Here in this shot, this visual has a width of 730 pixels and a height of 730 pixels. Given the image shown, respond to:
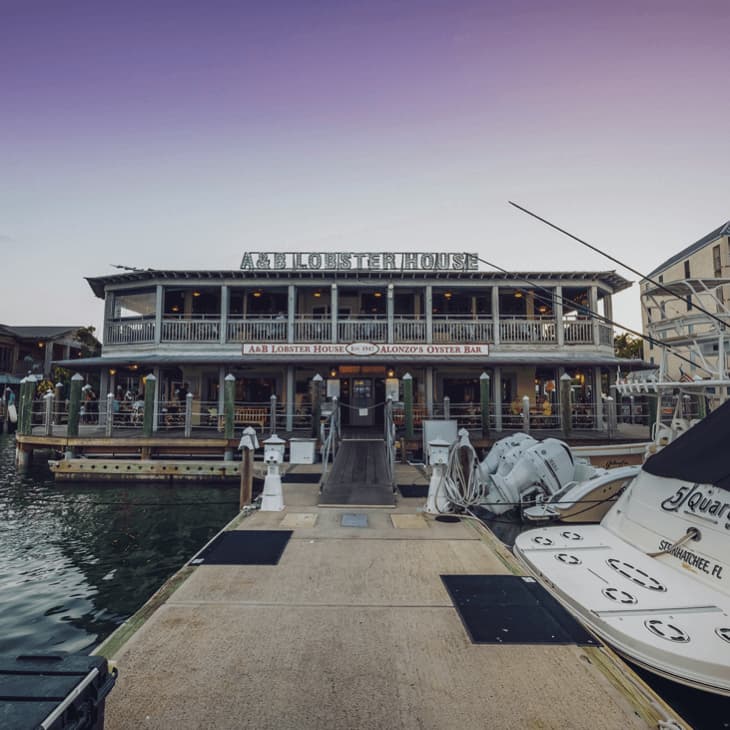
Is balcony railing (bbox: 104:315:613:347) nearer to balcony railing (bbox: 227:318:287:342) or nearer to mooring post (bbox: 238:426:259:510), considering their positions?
balcony railing (bbox: 227:318:287:342)

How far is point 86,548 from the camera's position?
27.9 ft

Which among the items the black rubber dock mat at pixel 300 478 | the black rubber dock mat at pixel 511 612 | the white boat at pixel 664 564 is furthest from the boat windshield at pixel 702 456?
the black rubber dock mat at pixel 300 478

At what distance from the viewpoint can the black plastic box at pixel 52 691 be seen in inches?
52.9

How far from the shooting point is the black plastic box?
4.41ft

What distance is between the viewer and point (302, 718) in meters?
2.53

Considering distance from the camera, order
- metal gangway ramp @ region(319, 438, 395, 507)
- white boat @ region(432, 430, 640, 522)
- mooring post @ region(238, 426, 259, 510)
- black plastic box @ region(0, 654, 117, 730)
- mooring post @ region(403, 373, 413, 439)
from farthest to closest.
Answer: mooring post @ region(403, 373, 413, 439) < mooring post @ region(238, 426, 259, 510) < metal gangway ramp @ region(319, 438, 395, 507) < white boat @ region(432, 430, 640, 522) < black plastic box @ region(0, 654, 117, 730)

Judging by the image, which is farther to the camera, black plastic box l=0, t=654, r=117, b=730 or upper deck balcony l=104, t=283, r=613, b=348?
upper deck balcony l=104, t=283, r=613, b=348

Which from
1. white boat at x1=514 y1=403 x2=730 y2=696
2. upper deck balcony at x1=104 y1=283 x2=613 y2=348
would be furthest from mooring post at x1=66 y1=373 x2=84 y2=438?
white boat at x1=514 y1=403 x2=730 y2=696

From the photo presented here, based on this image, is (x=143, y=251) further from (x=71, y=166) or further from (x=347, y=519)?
(x=347, y=519)

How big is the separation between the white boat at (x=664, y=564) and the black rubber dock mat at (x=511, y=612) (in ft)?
1.94

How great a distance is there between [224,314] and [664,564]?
59.2 feet

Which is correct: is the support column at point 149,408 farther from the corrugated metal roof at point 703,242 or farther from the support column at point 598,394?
the corrugated metal roof at point 703,242

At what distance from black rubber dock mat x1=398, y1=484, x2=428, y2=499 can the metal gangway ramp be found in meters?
0.34

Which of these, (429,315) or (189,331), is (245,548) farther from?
(189,331)
